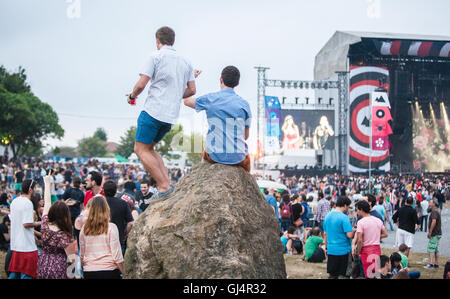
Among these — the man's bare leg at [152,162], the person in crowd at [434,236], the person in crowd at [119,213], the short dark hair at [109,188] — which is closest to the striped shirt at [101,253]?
the man's bare leg at [152,162]

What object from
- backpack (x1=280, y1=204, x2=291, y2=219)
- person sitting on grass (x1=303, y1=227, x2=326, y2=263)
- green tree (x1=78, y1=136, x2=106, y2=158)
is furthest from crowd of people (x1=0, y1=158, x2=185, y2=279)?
green tree (x1=78, y1=136, x2=106, y2=158)

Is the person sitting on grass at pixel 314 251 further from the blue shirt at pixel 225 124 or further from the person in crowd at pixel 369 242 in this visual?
the blue shirt at pixel 225 124

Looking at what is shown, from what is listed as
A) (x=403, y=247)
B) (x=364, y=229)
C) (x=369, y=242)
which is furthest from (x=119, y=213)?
(x=403, y=247)

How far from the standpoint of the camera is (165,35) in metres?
4.28

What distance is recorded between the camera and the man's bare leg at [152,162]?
424 cm

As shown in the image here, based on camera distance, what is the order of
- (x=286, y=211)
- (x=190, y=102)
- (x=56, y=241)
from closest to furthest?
(x=190, y=102) < (x=56, y=241) < (x=286, y=211)

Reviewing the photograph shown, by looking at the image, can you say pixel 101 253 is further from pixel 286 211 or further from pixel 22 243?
pixel 286 211

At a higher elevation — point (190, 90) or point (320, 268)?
point (190, 90)

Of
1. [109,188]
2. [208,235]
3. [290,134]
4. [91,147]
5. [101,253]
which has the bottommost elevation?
[101,253]

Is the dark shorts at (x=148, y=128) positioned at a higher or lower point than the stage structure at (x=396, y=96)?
lower

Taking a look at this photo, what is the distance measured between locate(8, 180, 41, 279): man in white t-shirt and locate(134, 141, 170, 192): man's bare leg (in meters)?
2.19

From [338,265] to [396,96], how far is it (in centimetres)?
2888

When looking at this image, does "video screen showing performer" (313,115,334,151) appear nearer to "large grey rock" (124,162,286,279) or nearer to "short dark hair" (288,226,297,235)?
"short dark hair" (288,226,297,235)

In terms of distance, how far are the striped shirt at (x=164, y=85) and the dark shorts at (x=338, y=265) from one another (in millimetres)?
3908
